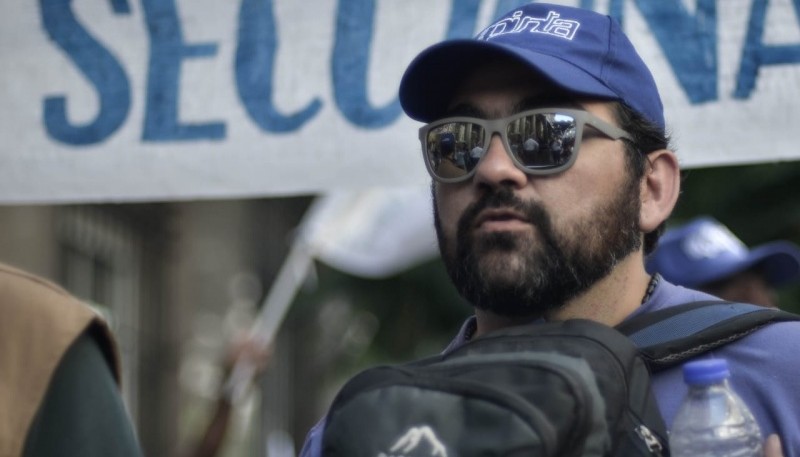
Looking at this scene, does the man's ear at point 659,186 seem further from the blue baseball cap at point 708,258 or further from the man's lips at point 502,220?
the blue baseball cap at point 708,258

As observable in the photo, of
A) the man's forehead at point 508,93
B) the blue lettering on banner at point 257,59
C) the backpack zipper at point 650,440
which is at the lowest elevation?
the blue lettering on banner at point 257,59

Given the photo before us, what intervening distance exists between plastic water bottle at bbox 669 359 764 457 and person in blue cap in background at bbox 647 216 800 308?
10.7 ft

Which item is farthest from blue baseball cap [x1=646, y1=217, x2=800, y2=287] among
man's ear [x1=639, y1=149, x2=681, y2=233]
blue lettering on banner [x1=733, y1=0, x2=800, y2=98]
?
man's ear [x1=639, y1=149, x2=681, y2=233]

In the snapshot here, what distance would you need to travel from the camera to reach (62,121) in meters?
3.83

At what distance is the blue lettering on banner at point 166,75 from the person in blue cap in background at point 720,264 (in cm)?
217

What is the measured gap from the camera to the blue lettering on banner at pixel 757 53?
3326 mm

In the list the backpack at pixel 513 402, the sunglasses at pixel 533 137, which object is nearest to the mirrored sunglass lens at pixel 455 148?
Answer: the sunglasses at pixel 533 137

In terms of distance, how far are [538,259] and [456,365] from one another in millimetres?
427

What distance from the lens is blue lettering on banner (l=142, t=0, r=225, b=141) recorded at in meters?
3.72

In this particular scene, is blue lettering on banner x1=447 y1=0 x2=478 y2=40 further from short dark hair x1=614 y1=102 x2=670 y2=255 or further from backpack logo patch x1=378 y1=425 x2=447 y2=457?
backpack logo patch x1=378 y1=425 x2=447 y2=457

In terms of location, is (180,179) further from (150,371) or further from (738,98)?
(150,371)

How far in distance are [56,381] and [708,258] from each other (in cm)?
309

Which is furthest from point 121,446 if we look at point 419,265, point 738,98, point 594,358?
point 419,265

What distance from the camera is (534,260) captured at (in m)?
2.60
